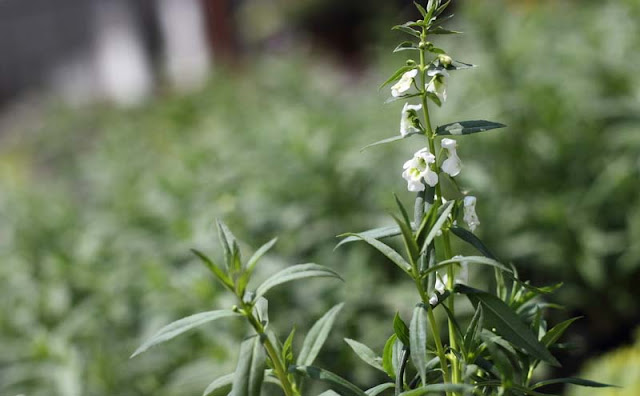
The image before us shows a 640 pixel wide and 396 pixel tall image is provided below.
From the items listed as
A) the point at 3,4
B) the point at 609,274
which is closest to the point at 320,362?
the point at 609,274

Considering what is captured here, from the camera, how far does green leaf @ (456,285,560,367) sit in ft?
3.49

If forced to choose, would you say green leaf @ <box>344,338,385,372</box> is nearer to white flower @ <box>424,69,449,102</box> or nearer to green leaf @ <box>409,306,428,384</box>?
green leaf @ <box>409,306,428,384</box>

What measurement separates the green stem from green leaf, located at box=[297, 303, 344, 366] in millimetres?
92

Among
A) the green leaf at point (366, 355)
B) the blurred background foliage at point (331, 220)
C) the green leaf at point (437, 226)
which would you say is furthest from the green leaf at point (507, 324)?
the blurred background foliage at point (331, 220)

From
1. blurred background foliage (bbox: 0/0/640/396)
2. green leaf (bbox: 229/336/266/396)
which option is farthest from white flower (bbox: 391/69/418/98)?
blurred background foliage (bbox: 0/0/640/396)

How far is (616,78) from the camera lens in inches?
134

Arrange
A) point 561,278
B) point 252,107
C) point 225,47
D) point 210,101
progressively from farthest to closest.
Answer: point 225,47, point 210,101, point 252,107, point 561,278

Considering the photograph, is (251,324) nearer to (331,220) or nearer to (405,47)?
(405,47)

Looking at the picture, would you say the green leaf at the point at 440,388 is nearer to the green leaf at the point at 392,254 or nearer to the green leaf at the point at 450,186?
the green leaf at the point at 392,254

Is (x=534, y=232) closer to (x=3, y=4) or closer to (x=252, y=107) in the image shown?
(x=252, y=107)

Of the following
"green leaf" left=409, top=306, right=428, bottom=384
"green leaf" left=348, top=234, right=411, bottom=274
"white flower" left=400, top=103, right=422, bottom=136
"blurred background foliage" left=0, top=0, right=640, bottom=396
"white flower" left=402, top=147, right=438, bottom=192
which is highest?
"white flower" left=400, top=103, right=422, bottom=136

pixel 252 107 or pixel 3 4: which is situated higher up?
pixel 3 4

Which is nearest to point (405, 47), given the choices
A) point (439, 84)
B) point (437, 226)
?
point (439, 84)

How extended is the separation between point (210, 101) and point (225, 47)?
3.55 m
